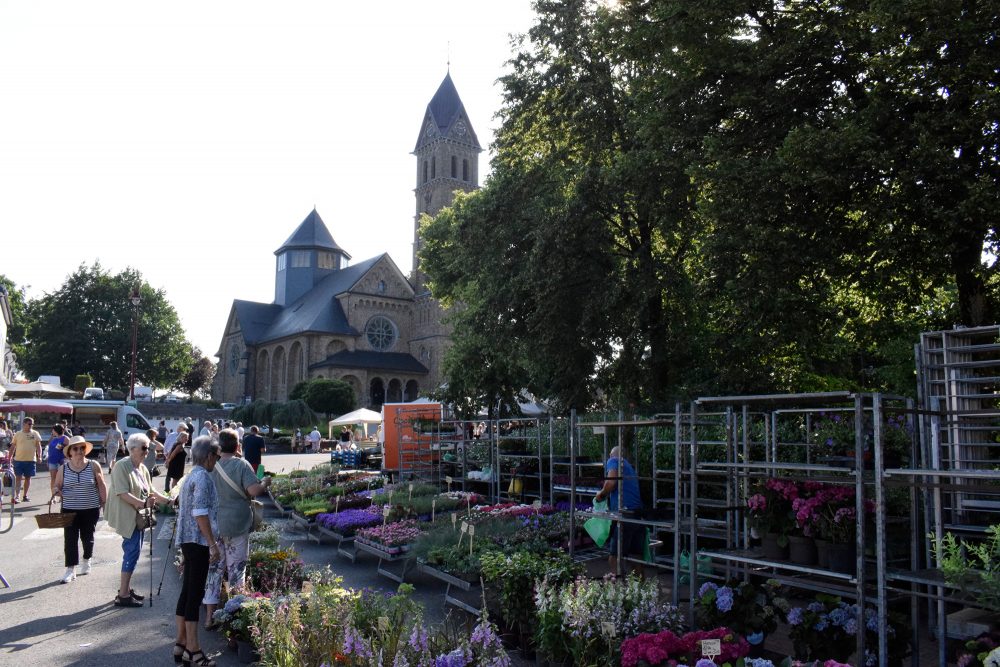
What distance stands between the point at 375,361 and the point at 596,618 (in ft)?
193

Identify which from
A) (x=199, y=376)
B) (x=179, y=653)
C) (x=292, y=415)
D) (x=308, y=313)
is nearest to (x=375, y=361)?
(x=308, y=313)

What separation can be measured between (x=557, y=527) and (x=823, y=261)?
17.1 ft

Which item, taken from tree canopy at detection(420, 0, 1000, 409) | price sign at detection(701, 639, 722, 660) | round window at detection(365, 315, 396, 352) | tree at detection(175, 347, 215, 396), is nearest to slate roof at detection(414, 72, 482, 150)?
round window at detection(365, 315, 396, 352)

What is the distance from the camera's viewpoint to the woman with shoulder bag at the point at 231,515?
7.30m

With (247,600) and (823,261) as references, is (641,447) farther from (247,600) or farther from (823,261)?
(247,600)

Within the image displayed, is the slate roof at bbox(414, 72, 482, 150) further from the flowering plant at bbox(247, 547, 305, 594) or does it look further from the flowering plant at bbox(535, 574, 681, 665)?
the flowering plant at bbox(535, 574, 681, 665)

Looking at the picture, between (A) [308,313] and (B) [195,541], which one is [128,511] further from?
(A) [308,313]

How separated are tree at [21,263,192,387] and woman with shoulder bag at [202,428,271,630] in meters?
56.9

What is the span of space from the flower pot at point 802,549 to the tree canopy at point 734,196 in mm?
5325

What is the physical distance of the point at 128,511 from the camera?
27.6 ft

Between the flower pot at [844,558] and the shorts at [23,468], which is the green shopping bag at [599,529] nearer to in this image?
the flower pot at [844,558]

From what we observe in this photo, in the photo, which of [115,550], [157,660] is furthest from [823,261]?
[115,550]

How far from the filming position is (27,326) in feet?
218

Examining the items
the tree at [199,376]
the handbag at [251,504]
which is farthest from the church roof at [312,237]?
the handbag at [251,504]
